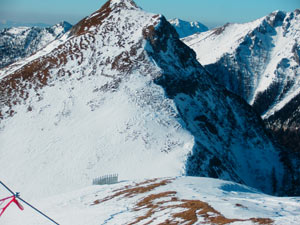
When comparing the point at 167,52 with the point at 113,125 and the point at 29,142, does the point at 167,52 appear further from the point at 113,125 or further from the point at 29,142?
the point at 29,142

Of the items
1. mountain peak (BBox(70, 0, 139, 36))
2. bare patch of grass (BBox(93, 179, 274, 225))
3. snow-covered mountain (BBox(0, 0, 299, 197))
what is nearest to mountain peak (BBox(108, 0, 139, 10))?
mountain peak (BBox(70, 0, 139, 36))

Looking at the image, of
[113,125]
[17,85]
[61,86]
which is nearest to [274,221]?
[113,125]

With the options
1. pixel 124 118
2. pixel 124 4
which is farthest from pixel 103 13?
pixel 124 118

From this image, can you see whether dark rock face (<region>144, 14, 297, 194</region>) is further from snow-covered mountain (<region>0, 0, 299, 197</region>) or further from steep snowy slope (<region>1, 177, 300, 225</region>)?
steep snowy slope (<region>1, 177, 300, 225</region>)

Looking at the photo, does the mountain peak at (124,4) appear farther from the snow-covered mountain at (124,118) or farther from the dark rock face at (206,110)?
the dark rock face at (206,110)

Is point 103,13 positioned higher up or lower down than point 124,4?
lower down

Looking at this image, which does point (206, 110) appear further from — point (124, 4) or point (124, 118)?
point (124, 4)
